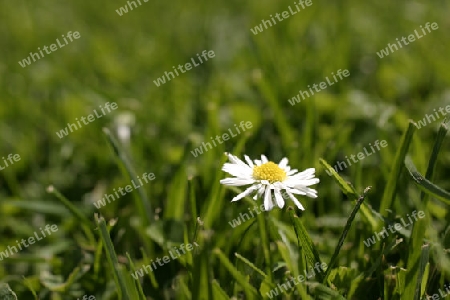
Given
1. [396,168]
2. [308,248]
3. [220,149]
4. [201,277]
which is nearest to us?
[201,277]

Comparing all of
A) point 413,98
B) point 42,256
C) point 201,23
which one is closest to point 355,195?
point 42,256

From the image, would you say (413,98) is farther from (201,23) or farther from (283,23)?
(201,23)

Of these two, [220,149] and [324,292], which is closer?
[324,292]

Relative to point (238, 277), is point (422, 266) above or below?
below

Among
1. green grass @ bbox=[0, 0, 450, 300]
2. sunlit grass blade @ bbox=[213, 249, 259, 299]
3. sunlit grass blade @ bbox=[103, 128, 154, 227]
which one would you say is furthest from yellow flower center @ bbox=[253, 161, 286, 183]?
sunlit grass blade @ bbox=[103, 128, 154, 227]

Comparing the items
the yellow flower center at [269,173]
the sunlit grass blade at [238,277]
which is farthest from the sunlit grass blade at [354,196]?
the sunlit grass blade at [238,277]

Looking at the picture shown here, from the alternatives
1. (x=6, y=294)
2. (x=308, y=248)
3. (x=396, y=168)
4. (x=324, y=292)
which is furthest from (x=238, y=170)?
(x=6, y=294)

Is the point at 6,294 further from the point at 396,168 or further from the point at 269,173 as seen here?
the point at 396,168

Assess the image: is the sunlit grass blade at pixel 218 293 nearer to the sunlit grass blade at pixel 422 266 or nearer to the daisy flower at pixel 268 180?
the daisy flower at pixel 268 180
